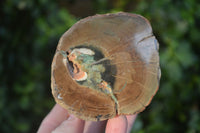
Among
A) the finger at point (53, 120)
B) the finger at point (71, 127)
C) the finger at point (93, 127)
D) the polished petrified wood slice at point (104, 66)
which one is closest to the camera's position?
the polished petrified wood slice at point (104, 66)

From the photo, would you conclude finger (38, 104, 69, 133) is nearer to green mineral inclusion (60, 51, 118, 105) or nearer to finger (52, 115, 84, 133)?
finger (52, 115, 84, 133)

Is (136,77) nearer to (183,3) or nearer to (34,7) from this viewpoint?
(183,3)

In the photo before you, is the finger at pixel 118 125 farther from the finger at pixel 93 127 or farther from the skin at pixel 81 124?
the finger at pixel 93 127

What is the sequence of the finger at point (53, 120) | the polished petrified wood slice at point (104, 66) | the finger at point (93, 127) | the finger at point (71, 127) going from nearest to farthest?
the polished petrified wood slice at point (104, 66)
the finger at point (71, 127)
the finger at point (93, 127)
the finger at point (53, 120)

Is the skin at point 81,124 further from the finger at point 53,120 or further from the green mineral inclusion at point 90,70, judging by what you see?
the green mineral inclusion at point 90,70

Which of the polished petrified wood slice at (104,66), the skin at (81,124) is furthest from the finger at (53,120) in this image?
the polished petrified wood slice at (104,66)

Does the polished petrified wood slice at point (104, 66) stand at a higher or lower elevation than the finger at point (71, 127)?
higher

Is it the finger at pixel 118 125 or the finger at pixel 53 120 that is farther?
the finger at pixel 53 120

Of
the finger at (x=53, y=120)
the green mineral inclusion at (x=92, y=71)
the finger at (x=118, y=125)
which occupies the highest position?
the green mineral inclusion at (x=92, y=71)

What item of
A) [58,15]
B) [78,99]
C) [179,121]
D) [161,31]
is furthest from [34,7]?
[179,121]
